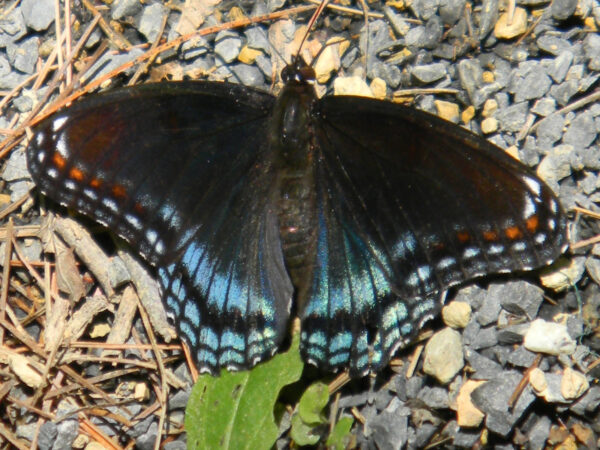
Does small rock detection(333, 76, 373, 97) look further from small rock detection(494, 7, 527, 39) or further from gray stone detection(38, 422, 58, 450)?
gray stone detection(38, 422, 58, 450)

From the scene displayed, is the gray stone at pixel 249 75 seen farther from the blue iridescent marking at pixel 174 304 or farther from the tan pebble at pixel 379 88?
the blue iridescent marking at pixel 174 304

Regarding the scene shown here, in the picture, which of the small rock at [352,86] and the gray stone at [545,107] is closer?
the gray stone at [545,107]

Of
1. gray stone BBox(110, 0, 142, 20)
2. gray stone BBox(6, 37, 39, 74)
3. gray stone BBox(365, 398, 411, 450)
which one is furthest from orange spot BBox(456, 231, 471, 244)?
gray stone BBox(6, 37, 39, 74)

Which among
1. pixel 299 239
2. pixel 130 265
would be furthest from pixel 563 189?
pixel 130 265

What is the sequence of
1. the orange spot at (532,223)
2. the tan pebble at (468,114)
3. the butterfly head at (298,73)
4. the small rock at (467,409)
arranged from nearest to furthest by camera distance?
the orange spot at (532,223) < the small rock at (467,409) < the butterfly head at (298,73) < the tan pebble at (468,114)

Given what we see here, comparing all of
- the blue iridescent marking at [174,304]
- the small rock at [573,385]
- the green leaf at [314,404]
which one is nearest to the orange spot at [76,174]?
the blue iridescent marking at [174,304]
